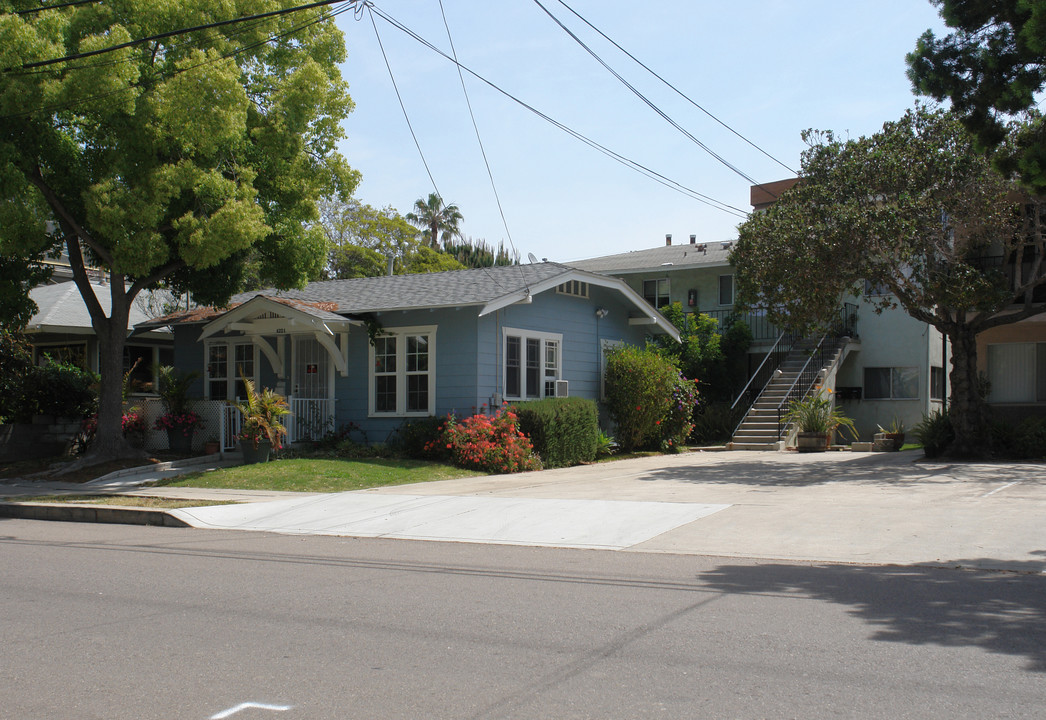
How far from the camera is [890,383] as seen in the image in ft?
90.8

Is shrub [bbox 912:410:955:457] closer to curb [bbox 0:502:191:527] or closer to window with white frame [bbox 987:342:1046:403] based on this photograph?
window with white frame [bbox 987:342:1046:403]

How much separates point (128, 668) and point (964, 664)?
4.94 metres

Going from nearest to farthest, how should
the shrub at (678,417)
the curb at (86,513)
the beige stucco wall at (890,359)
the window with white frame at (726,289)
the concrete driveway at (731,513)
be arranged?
the concrete driveway at (731,513) → the curb at (86,513) → the shrub at (678,417) → the beige stucco wall at (890,359) → the window with white frame at (726,289)

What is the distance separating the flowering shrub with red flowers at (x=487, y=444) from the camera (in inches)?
719

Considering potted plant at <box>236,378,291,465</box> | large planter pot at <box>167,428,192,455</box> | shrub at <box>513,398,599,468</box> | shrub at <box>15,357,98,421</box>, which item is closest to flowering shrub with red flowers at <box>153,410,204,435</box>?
large planter pot at <box>167,428,192,455</box>

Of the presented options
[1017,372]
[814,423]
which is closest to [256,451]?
[814,423]

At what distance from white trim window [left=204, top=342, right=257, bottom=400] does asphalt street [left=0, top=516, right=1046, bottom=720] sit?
13799mm

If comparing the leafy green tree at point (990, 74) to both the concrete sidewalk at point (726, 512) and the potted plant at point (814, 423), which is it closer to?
the concrete sidewalk at point (726, 512)

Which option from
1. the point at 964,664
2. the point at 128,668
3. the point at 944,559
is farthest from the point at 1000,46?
the point at 128,668

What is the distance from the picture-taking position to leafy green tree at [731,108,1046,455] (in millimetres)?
17578

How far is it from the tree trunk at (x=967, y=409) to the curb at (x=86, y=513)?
15517 millimetres

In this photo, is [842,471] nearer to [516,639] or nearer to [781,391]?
[781,391]

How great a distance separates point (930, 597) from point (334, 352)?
51.0ft

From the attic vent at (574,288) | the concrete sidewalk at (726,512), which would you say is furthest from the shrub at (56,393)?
the attic vent at (574,288)
